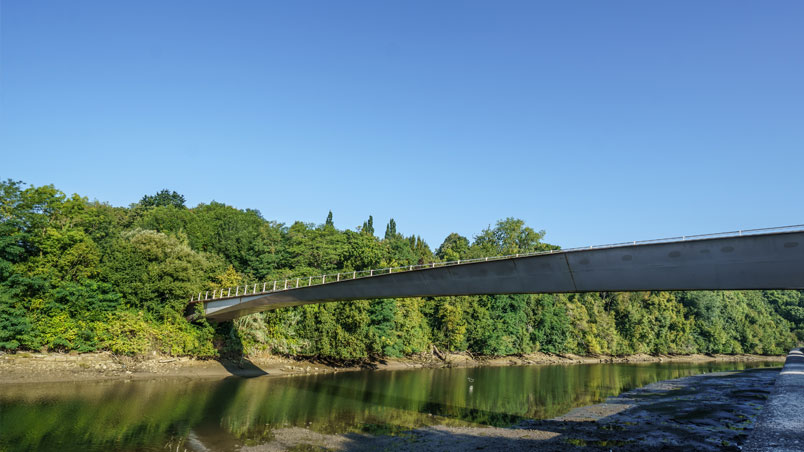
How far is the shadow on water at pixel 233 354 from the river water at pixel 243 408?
5026 millimetres

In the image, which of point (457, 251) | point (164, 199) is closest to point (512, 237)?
point (457, 251)

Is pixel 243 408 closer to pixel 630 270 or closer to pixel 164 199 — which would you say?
pixel 630 270

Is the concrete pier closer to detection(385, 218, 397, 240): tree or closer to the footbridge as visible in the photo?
the footbridge

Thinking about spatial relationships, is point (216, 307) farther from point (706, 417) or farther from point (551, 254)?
point (706, 417)

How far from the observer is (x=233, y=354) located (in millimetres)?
49469

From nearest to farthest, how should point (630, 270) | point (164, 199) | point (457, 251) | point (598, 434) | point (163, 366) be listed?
point (630, 270)
point (598, 434)
point (163, 366)
point (457, 251)
point (164, 199)

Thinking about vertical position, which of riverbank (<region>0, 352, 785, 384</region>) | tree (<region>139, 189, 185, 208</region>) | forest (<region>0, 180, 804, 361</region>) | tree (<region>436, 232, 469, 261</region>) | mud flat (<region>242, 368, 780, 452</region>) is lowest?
riverbank (<region>0, 352, 785, 384</region>)

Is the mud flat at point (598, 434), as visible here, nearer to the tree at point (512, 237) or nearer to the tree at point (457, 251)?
the tree at point (457, 251)

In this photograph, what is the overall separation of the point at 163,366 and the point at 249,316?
1016cm

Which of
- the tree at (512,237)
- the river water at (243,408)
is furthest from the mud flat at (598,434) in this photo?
the tree at (512,237)

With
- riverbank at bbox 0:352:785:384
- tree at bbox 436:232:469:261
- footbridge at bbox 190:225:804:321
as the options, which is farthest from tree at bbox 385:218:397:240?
footbridge at bbox 190:225:804:321

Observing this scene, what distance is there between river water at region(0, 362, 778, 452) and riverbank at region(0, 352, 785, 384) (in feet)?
8.69

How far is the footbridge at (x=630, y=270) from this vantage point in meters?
19.0

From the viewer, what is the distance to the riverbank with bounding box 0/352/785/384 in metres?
35.2
